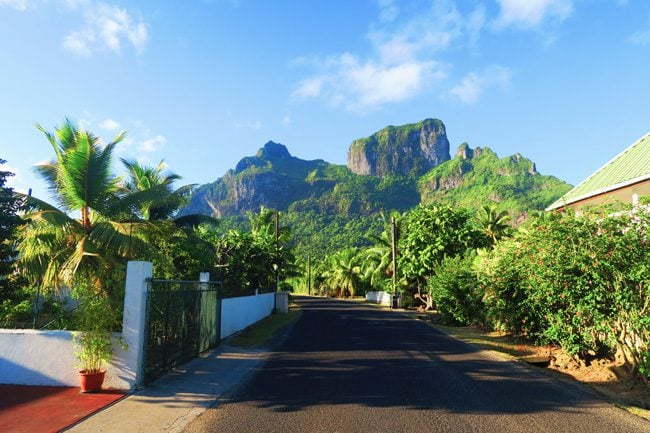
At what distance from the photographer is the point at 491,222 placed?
38.3 metres

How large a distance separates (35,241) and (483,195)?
371 ft

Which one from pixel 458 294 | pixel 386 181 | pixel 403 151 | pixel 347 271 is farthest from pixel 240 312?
pixel 403 151

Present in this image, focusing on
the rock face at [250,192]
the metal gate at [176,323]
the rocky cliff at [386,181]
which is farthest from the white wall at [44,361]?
the rock face at [250,192]

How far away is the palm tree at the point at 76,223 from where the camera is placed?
11523 mm

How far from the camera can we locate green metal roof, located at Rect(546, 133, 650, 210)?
595 inches

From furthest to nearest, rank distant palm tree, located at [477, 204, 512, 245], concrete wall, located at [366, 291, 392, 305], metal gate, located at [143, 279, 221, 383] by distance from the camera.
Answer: concrete wall, located at [366, 291, 392, 305]
distant palm tree, located at [477, 204, 512, 245]
metal gate, located at [143, 279, 221, 383]

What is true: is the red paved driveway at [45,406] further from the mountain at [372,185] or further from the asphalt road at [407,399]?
the mountain at [372,185]

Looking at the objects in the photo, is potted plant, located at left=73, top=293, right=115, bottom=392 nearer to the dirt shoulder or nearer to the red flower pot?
the red flower pot

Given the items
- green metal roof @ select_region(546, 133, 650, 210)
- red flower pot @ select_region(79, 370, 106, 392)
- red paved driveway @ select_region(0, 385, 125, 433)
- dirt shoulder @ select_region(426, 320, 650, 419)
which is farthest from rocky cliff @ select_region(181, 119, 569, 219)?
red paved driveway @ select_region(0, 385, 125, 433)

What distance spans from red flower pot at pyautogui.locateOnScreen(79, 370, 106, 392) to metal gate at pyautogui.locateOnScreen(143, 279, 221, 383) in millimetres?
755

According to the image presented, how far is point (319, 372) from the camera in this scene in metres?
9.63

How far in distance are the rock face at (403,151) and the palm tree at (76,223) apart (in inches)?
6560

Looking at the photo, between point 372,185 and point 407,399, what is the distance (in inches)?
5979

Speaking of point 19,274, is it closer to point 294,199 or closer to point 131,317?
point 131,317
